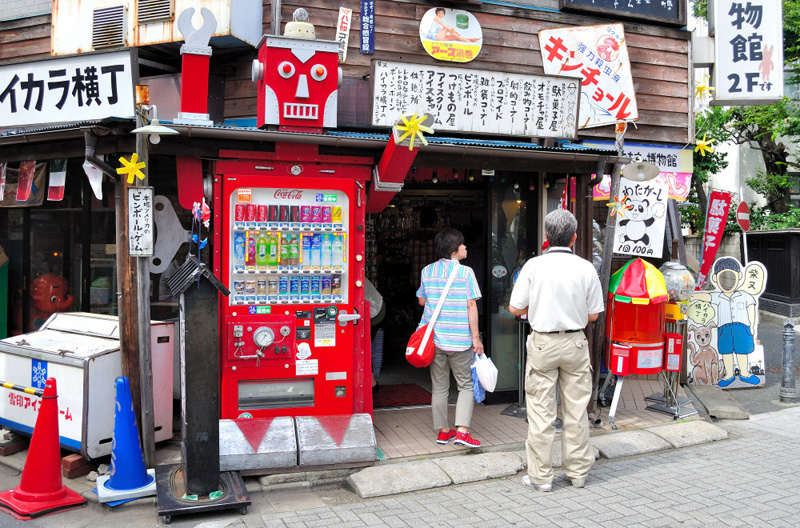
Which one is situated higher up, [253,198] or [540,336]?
[253,198]

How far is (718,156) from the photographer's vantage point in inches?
729

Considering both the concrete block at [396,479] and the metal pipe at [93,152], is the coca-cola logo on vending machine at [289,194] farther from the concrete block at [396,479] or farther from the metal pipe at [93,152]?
the concrete block at [396,479]

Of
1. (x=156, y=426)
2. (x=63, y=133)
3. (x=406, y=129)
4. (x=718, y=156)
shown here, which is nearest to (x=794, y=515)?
(x=406, y=129)

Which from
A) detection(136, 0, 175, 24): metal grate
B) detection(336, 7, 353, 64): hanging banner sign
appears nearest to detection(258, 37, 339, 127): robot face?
detection(336, 7, 353, 64): hanging banner sign

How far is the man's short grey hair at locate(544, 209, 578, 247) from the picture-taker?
546 centimetres

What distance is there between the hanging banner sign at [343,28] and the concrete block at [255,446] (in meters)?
4.55

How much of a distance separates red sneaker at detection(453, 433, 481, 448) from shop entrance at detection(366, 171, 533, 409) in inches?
60.9

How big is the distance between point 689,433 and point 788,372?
276 centimetres

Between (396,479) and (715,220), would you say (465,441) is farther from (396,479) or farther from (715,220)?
(715,220)

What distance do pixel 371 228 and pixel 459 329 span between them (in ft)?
7.96

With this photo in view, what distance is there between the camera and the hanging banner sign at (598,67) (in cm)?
899

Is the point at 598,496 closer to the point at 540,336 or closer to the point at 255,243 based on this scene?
the point at 540,336

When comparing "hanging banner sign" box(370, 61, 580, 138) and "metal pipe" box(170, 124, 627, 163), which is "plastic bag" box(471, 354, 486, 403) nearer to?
"metal pipe" box(170, 124, 627, 163)

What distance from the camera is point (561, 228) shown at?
5.46m
